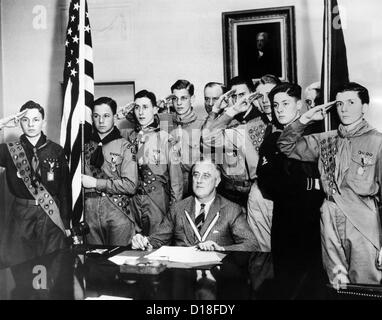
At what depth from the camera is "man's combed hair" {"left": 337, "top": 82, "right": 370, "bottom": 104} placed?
110 inches

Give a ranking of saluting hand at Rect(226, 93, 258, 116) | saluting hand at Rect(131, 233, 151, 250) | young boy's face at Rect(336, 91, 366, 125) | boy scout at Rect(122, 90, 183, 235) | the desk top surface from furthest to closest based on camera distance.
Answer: boy scout at Rect(122, 90, 183, 235)
saluting hand at Rect(226, 93, 258, 116)
young boy's face at Rect(336, 91, 366, 125)
saluting hand at Rect(131, 233, 151, 250)
the desk top surface

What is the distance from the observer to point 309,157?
9.46ft

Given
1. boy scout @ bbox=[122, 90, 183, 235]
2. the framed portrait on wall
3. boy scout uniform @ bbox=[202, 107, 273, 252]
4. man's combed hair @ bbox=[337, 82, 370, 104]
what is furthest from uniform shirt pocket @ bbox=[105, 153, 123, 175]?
man's combed hair @ bbox=[337, 82, 370, 104]

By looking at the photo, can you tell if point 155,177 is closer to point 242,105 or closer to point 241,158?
point 241,158

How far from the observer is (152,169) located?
10.7 ft

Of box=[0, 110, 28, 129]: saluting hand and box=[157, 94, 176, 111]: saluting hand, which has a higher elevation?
box=[157, 94, 176, 111]: saluting hand

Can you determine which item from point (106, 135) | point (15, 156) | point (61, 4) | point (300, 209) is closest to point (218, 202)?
point (300, 209)

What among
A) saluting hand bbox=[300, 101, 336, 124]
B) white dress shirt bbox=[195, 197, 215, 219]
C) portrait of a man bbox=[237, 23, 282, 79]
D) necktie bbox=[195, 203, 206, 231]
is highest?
portrait of a man bbox=[237, 23, 282, 79]

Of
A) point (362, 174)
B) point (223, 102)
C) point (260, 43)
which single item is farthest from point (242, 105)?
point (362, 174)

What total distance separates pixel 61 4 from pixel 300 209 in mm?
2507

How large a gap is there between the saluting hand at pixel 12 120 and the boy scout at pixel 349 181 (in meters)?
2.07

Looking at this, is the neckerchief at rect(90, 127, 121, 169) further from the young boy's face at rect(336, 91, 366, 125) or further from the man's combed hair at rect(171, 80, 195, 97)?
the young boy's face at rect(336, 91, 366, 125)

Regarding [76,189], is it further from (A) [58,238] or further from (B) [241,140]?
(B) [241,140]

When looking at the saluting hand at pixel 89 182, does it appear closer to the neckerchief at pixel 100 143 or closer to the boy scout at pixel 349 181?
the neckerchief at pixel 100 143
